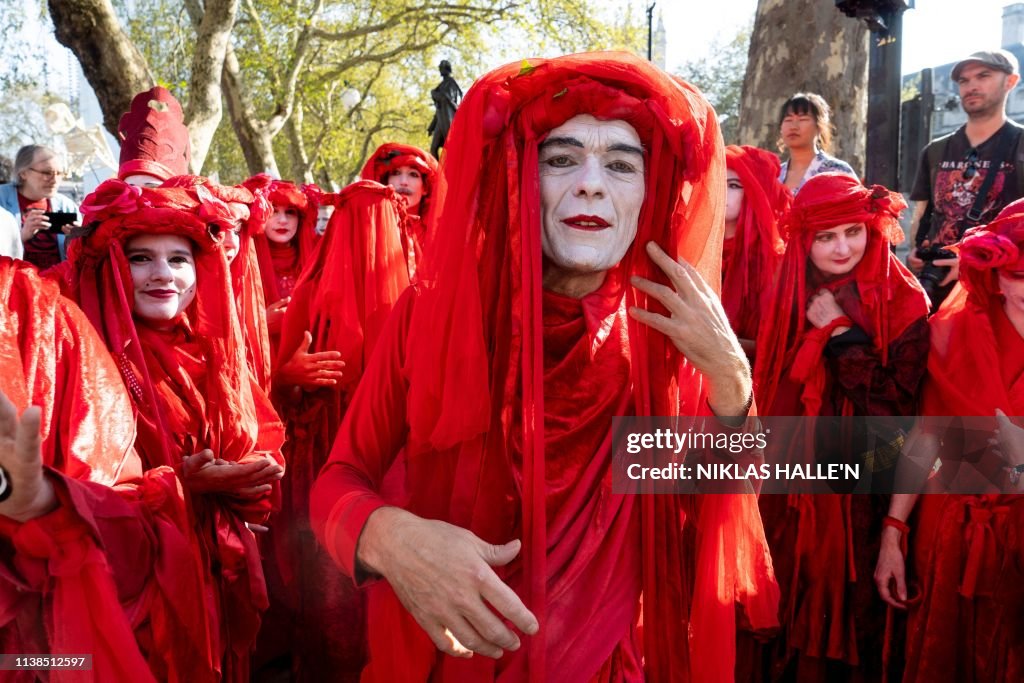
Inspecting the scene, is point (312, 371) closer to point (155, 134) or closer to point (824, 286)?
point (155, 134)

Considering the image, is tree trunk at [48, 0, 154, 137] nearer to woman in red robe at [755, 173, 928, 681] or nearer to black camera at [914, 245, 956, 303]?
woman in red robe at [755, 173, 928, 681]

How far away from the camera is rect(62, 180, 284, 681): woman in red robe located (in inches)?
104

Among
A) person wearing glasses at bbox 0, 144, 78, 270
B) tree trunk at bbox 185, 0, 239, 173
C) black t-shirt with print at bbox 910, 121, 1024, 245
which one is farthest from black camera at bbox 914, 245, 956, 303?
tree trunk at bbox 185, 0, 239, 173

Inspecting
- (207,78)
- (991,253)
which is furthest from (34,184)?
(991,253)

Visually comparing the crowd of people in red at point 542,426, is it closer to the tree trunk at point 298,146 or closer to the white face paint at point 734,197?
the white face paint at point 734,197

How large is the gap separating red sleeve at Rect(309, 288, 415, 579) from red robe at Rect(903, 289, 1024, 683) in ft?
6.69

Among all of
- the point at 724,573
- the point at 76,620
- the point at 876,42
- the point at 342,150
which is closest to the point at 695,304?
the point at 724,573

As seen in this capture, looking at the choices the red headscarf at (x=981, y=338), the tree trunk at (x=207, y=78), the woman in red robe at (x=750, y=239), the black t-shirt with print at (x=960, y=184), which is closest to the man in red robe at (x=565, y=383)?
the red headscarf at (x=981, y=338)

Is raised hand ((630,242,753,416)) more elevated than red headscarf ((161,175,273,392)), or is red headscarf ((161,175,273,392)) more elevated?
red headscarf ((161,175,273,392))

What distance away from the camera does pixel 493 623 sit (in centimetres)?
→ 151

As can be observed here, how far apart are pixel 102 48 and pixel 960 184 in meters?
6.83

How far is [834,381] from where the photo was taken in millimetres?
3406

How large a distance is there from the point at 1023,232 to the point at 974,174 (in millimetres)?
2577

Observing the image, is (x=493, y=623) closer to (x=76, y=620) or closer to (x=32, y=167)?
(x=76, y=620)
